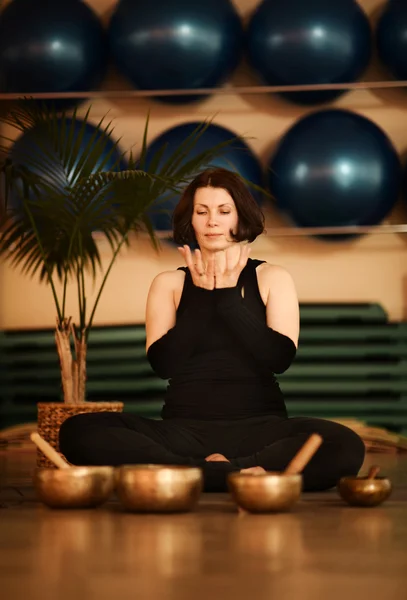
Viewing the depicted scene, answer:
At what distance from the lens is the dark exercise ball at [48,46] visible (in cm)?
447

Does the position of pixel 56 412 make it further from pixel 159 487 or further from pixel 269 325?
pixel 159 487

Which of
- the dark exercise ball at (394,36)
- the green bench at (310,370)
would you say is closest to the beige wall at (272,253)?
the green bench at (310,370)

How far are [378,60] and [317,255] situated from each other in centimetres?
93

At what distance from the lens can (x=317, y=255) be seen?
4785 mm

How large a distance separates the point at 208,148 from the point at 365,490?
255 cm

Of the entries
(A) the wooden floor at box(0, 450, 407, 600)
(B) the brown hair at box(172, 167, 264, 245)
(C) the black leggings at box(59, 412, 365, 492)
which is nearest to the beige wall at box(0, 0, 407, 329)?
(B) the brown hair at box(172, 167, 264, 245)

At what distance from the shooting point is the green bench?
465 cm

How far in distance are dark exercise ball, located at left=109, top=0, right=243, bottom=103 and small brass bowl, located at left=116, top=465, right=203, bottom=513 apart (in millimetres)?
2823

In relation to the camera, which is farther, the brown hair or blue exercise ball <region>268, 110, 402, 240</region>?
blue exercise ball <region>268, 110, 402, 240</region>

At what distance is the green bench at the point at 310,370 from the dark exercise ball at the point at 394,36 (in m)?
1.06

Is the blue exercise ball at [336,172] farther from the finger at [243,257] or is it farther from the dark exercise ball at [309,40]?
the finger at [243,257]

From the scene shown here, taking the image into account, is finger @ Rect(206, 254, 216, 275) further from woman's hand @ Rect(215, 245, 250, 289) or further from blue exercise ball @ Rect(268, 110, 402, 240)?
blue exercise ball @ Rect(268, 110, 402, 240)

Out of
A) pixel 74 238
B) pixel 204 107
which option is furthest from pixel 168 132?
pixel 74 238

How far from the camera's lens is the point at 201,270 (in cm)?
272
